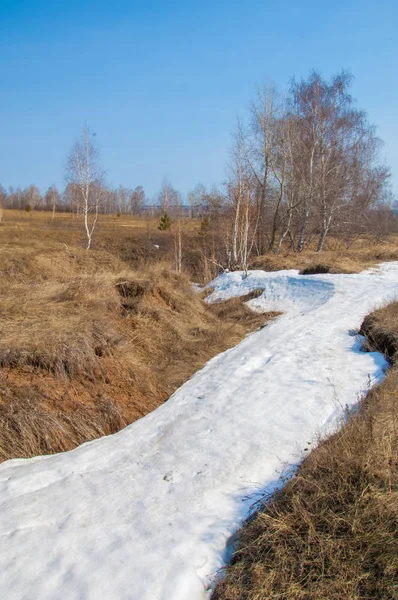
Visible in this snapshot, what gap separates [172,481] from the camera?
4.05 m

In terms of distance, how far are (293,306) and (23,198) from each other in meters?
99.5

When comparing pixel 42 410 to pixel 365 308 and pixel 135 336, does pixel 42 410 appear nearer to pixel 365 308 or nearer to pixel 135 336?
pixel 135 336

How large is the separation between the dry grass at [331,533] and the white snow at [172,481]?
1.09 ft

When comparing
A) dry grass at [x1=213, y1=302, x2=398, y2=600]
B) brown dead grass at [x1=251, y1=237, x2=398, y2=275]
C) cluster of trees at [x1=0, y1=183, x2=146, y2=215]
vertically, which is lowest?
dry grass at [x1=213, y1=302, x2=398, y2=600]

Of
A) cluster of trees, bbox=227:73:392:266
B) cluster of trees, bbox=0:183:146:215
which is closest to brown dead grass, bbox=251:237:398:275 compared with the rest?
cluster of trees, bbox=227:73:392:266

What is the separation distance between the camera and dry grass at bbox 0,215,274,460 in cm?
498

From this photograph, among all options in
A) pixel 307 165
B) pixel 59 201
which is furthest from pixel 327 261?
pixel 59 201

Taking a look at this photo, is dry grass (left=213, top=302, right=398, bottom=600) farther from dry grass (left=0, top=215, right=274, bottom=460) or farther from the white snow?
dry grass (left=0, top=215, right=274, bottom=460)

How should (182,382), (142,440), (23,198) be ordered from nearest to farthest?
(142,440)
(182,382)
(23,198)

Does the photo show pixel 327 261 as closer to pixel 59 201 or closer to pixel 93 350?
pixel 93 350

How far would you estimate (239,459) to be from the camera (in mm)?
4340

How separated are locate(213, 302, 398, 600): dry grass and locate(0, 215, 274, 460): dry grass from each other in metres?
2.67

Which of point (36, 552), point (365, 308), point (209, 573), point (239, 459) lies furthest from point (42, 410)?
point (365, 308)

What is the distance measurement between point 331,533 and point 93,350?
4.22 meters
